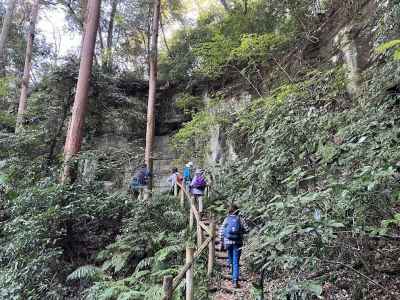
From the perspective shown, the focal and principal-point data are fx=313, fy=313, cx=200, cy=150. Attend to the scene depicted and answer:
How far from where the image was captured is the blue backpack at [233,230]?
617cm

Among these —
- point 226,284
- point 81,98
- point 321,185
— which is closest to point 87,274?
point 226,284

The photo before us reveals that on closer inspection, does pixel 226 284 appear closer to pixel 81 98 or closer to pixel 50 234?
pixel 50 234

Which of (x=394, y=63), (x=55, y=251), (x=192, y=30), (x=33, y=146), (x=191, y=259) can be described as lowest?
(x=55, y=251)

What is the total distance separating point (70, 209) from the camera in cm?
819

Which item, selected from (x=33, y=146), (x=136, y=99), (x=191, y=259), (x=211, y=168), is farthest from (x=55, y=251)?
(x=136, y=99)

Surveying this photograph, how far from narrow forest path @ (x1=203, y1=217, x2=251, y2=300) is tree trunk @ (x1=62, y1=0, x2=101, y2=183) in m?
5.02

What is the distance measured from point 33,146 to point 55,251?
4797mm

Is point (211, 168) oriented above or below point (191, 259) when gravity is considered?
above

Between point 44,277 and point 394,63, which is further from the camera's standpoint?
point 44,277

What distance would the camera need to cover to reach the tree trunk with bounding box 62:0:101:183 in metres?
9.43

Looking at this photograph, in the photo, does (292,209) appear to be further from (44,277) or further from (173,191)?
(173,191)

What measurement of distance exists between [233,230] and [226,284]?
3.70ft

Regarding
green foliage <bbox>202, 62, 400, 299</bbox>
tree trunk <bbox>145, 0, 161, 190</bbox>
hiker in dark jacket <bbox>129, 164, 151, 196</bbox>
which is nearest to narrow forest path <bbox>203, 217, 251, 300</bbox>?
green foliage <bbox>202, 62, 400, 299</bbox>

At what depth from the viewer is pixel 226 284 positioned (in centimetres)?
630
